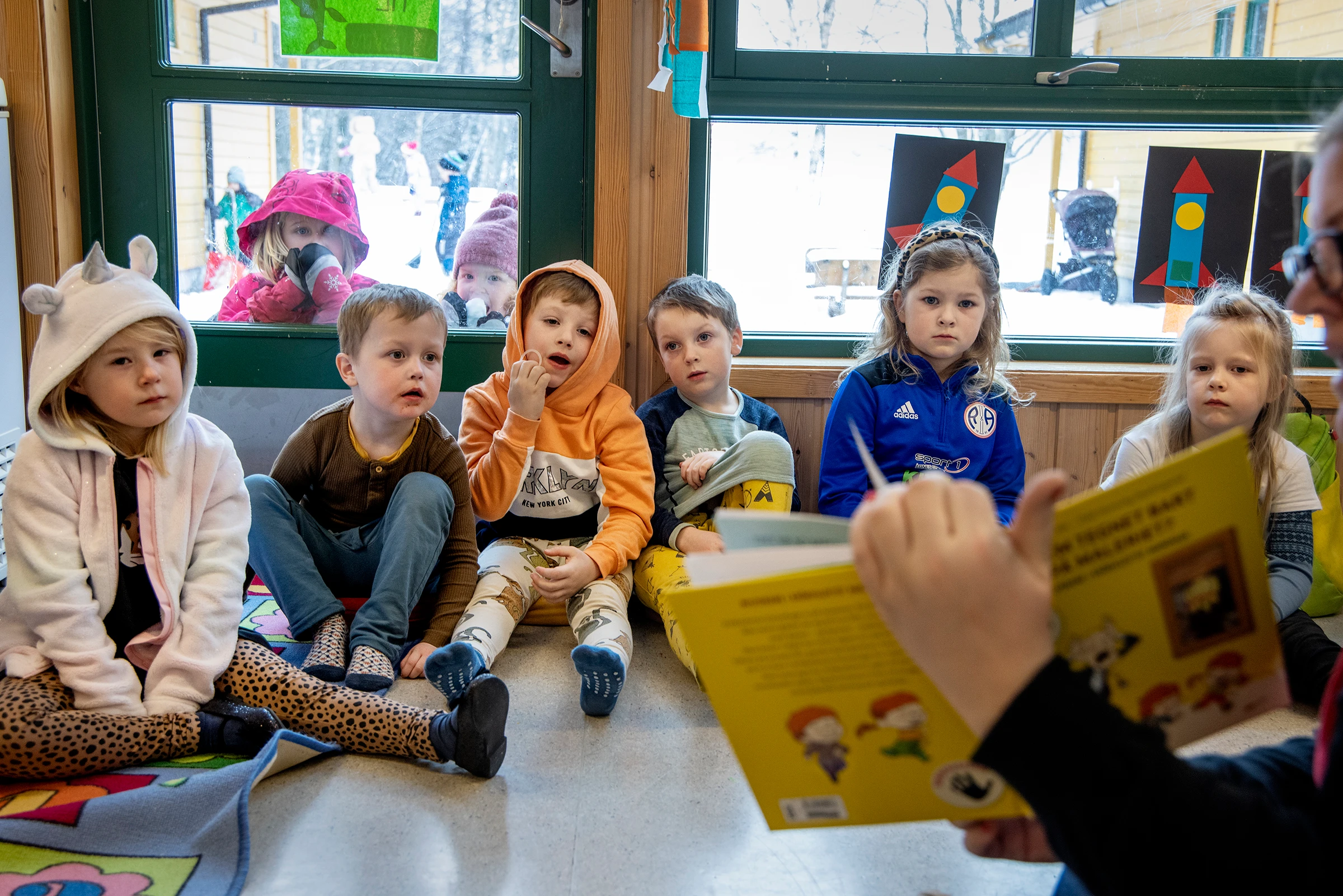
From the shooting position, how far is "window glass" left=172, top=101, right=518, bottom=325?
84.0 inches

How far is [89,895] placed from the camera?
102 cm

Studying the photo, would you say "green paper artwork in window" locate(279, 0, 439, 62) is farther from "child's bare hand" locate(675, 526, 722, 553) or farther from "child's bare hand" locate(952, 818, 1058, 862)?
"child's bare hand" locate(952, 818, 1058, 862)

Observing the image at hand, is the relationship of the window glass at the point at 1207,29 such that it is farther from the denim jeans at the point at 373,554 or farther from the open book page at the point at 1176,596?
the open book page at the point at 1176,596

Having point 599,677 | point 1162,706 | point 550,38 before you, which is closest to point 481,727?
point 599,677

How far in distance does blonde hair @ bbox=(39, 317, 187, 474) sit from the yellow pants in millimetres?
848

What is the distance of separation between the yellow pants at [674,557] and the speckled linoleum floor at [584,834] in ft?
1.19

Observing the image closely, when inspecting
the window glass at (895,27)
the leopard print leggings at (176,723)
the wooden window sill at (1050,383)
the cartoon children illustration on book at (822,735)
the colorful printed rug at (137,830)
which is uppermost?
the window glass at (895,27)

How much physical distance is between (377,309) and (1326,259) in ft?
4.89

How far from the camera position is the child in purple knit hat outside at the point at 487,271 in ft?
7.12

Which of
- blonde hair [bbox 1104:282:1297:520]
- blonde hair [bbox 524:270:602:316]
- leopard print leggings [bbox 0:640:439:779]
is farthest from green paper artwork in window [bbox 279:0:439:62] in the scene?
blonde hair [bbox 1104:282:1297:520]

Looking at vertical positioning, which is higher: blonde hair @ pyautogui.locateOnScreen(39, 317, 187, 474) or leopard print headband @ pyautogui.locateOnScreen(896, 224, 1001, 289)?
leopard print headband @ pyautogui.locateOnScreen(896, 224, 1001, 289)

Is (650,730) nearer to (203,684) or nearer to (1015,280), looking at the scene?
(203,684)

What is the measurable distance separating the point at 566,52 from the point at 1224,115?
1457 mm

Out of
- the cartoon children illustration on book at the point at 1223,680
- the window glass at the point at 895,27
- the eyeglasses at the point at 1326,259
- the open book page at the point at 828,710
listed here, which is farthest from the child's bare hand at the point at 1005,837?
the window glass at the point at 895,27
